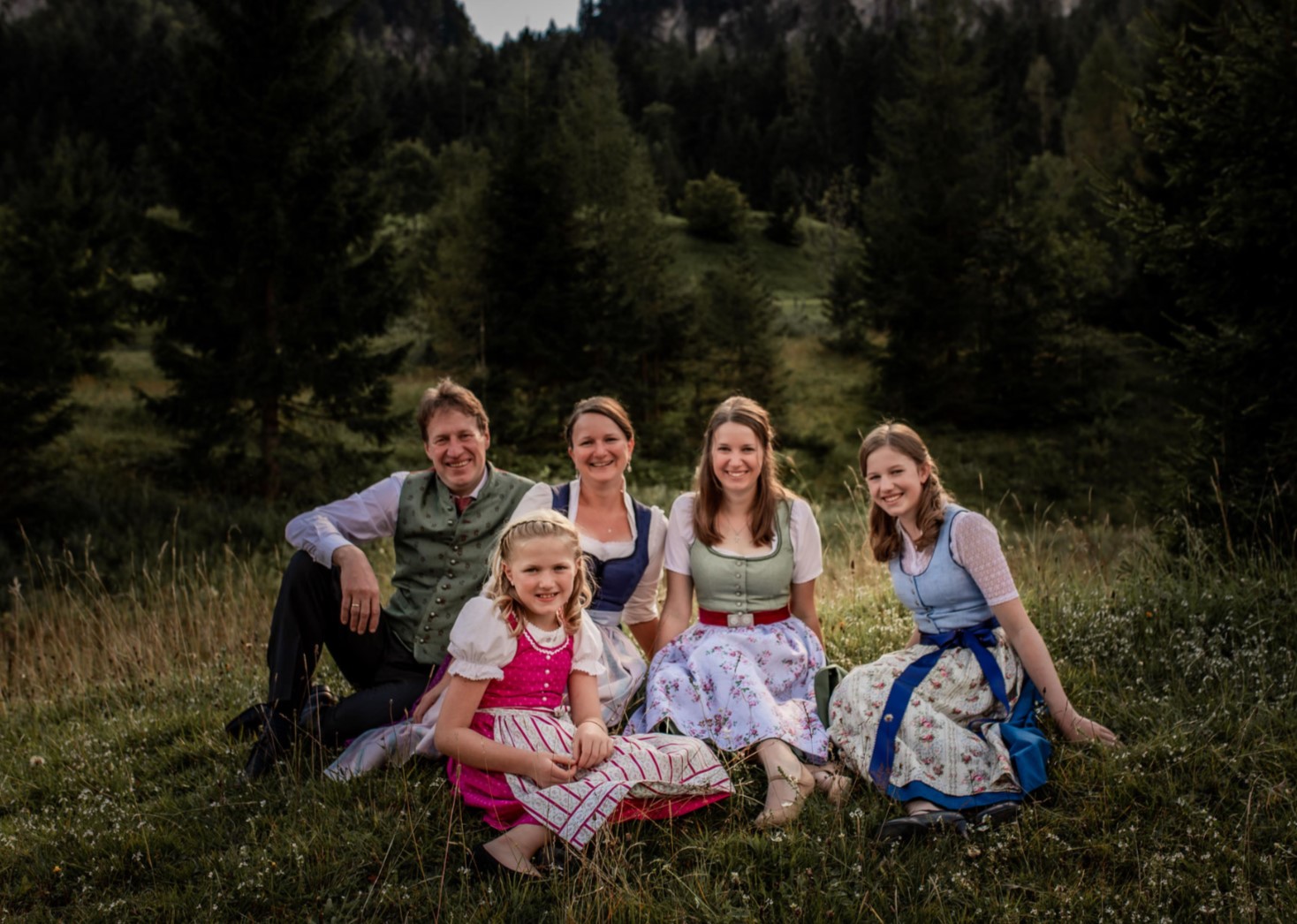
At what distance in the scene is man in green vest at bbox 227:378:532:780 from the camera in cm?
361

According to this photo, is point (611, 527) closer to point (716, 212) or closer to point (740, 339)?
point (740, 339)

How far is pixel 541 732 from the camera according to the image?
3111mm

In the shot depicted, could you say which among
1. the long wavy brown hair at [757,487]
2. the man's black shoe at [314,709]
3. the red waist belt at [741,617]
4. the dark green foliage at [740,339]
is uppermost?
the dark green foliage at [740,339]

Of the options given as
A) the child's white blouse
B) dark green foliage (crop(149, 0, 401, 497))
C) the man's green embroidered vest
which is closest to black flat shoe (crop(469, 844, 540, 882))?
the child's white blouse

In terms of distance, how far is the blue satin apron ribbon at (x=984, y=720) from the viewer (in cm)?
312

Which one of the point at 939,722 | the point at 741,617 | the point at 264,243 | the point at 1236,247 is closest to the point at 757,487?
the point at 741,617

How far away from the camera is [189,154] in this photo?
12.4 m

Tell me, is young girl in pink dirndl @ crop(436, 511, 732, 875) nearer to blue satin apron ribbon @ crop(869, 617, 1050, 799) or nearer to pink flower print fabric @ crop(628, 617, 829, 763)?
pink flower print fabric @ crop(628, 617, 829, 763)

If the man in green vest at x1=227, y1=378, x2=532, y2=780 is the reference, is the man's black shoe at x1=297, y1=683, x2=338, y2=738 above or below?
below

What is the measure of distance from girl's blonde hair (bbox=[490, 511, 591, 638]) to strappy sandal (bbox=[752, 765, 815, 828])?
91cm

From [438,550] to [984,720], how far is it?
94.3 inches

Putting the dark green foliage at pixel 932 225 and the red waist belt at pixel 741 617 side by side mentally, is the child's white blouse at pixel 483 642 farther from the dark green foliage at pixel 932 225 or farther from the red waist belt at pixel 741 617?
A: the dark green foliage at pixel 932 225

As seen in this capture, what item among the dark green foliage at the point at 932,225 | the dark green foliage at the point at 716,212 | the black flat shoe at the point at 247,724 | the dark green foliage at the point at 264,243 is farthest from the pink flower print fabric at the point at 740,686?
the dark green foliage at the point at 716,212

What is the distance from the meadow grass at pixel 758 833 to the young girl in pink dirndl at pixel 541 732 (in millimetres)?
110
